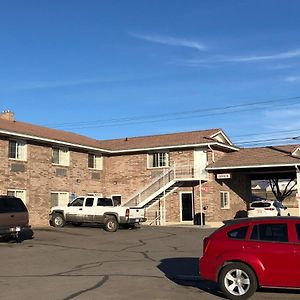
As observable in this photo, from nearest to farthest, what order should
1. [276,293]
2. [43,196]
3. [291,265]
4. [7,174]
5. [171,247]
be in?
[291,265] → [276,293] → [171,247] → [7,174] → [43,196]

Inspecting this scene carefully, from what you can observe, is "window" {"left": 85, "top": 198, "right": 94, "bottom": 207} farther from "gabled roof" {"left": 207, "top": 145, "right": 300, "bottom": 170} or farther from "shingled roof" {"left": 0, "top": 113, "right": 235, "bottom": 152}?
"gabled roof" {"left": 207, "top": 145, "right": 300, "bottom": 170}

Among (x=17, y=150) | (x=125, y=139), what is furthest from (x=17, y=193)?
(x=125, y=139)

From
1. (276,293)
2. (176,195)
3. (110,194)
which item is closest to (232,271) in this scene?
(276,293)

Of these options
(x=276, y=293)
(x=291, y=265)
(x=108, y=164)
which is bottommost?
(x=276, y=293)

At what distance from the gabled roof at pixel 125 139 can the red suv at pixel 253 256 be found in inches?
869

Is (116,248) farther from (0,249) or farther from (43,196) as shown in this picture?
(43,196)

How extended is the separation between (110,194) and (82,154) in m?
4.53

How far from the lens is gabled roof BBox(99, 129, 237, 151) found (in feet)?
115

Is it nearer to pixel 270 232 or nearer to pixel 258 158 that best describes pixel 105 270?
pixel 270 232

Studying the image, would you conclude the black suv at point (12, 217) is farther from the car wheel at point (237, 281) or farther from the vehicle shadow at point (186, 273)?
the car wheel at point (237, 281)

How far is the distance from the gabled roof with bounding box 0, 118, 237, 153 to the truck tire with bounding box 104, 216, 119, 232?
287 inches

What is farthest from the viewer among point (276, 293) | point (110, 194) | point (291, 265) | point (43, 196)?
point (110, 194)

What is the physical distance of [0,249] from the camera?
18078 millimetres

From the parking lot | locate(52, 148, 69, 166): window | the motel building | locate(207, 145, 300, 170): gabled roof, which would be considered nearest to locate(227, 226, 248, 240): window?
the parking lot
